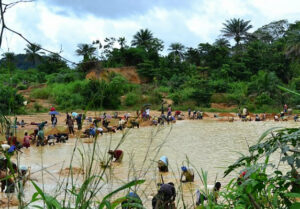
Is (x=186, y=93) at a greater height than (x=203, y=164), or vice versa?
(x=186, y=93)

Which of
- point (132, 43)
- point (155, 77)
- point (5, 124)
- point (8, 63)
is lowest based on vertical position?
point (5, 124)

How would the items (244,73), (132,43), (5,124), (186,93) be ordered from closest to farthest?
1. (5,124)
2. (186,93)
3. (244,73)
4. (132,43)

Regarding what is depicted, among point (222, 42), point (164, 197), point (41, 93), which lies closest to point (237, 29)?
point (222, 42)

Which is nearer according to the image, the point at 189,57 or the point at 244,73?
the point at 244,73

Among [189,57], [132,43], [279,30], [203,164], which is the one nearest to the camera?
[203,164]

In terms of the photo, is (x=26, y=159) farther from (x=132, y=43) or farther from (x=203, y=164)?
(x=132, y=43)

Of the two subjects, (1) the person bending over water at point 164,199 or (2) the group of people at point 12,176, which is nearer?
(2) the group of people at point 12,176

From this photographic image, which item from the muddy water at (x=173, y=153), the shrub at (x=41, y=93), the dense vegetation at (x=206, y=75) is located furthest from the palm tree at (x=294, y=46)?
the shrub at (x=41, y=93)

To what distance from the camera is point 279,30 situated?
56750mm

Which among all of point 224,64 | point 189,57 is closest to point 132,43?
point 189,57

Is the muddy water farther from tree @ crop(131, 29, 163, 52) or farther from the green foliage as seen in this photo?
tree @ crop(131, 29, 163, 52)

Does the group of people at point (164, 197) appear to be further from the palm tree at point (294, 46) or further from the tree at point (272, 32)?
the tree at point (272, 32)

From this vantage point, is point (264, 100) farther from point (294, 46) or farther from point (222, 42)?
point (222, 42)

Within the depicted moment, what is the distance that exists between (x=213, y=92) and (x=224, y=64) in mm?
5185
